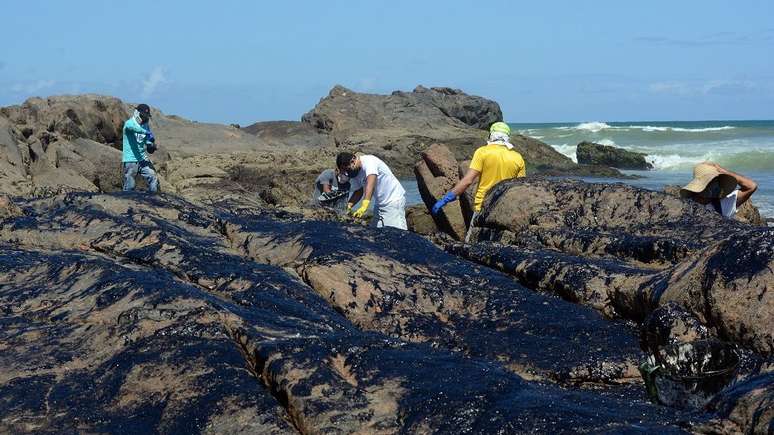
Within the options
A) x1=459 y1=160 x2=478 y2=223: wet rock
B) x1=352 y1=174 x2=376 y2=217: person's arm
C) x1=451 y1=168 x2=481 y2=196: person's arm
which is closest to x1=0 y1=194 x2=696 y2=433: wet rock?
x1=451 y1=168 x2=481 y2=196: person's arm

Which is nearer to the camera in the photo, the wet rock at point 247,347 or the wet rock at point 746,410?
the wet rock at point 746,410

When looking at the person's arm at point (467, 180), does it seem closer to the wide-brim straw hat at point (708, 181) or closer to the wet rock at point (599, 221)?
the wet rock at point (599, 221)

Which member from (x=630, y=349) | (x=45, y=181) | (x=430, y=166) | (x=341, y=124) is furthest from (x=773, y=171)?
(x=630, y=349)

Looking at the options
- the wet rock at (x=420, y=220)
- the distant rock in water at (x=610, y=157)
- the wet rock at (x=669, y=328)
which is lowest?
the distant rock in water at (x=610, y=157)

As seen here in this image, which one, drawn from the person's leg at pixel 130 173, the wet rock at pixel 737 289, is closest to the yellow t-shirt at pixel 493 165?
the wet rock at pixel 737 289

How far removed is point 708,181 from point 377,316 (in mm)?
4779

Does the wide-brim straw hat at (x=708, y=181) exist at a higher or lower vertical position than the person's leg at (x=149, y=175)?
higher

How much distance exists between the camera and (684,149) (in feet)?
177

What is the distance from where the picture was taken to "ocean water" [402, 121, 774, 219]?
117ft

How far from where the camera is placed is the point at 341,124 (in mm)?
45500

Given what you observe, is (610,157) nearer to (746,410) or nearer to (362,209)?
(362,209)

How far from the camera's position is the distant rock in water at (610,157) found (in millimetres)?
44344

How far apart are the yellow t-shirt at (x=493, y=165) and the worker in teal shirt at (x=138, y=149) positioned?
7.28 metres

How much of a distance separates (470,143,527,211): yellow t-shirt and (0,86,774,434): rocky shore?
0.62m
